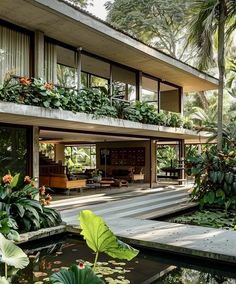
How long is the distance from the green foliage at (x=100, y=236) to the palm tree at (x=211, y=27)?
30.1 ft

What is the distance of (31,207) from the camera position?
748cm

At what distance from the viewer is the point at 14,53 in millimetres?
9727

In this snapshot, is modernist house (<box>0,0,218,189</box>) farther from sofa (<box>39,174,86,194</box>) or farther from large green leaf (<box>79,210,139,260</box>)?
large green leaf (<box>79,210,139,260</box>)

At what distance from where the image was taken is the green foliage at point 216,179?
1053 cm

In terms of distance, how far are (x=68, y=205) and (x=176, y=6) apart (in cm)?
1766

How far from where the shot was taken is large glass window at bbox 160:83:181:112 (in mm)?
18592

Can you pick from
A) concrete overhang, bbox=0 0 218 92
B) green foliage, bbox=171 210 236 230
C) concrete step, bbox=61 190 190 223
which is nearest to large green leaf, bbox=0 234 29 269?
concrete step, bbox=61 190 190 223

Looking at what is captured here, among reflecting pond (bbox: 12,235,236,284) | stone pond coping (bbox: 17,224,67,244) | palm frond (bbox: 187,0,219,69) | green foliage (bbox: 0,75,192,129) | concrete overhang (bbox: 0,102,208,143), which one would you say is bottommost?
reflecting pond (bbox: 12,235,236,284)

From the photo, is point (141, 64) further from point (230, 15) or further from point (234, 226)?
point (234, 226)

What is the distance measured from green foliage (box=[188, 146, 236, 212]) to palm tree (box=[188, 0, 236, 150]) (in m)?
0.89

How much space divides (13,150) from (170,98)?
11.1 metres

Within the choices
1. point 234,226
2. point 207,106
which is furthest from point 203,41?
point 207,106

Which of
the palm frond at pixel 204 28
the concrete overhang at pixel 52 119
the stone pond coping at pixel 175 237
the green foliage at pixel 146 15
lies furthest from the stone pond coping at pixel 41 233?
the green foliage at pixel 146 15

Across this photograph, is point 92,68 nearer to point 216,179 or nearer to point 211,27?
point 211,27
